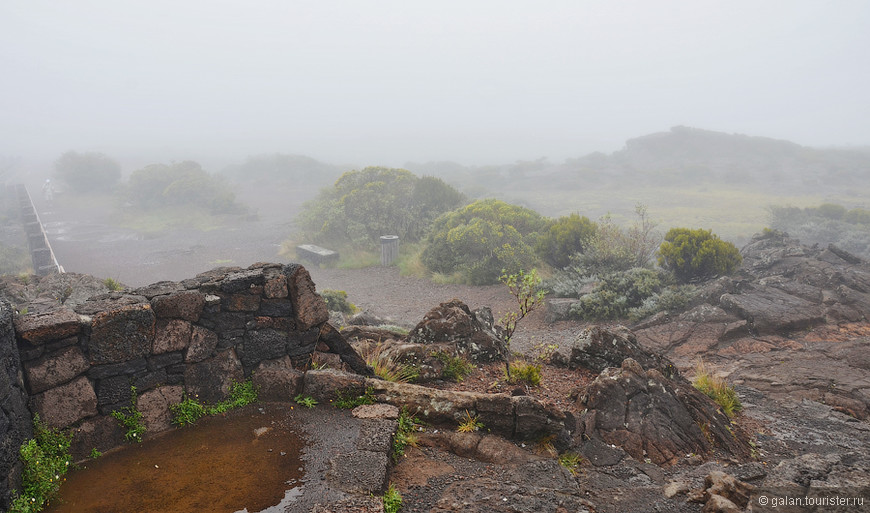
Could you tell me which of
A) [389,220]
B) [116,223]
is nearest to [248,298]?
[389,220]

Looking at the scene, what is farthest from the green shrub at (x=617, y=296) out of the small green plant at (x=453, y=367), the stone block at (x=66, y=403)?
the stone block at (x=66, y=403)

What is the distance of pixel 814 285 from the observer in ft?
Result: 43.1

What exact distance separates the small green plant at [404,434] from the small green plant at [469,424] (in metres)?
0.55

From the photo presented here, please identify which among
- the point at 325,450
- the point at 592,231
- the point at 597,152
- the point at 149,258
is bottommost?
the point at 149,258

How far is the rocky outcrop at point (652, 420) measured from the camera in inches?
232

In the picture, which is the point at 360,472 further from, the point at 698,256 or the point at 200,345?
the point at 698,256

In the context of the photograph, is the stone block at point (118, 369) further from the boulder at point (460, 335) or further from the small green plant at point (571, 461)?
the small green plant at point (571, 461)

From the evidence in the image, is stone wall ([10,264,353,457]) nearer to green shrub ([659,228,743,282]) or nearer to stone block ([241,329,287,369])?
stone block ([241,329,287,369])

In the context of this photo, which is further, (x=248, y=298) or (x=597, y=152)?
(x=597, y=152)

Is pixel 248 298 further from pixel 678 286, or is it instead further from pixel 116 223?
pixel 116 223

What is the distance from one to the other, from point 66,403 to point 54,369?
0.37m

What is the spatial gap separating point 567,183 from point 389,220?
3727 cm

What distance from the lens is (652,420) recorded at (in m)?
6.15

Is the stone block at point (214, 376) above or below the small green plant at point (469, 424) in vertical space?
above
